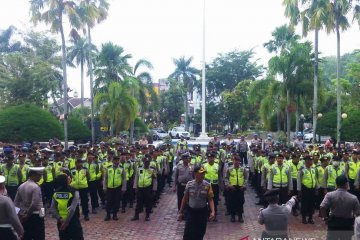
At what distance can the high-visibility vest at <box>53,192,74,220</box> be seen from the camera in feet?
23.0

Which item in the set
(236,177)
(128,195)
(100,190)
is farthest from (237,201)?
(100,190)

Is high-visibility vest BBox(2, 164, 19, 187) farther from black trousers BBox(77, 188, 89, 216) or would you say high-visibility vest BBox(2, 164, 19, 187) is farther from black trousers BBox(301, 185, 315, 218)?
black trousers BBox(301, 185, 315, 218)

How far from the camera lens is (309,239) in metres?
9.43

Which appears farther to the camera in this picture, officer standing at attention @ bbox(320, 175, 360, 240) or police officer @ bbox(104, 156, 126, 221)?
police officer @ bbox(104, 156, 126, 221)

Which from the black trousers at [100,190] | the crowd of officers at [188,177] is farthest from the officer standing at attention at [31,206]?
the black trousers at [100,190]

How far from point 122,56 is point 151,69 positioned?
2980mm

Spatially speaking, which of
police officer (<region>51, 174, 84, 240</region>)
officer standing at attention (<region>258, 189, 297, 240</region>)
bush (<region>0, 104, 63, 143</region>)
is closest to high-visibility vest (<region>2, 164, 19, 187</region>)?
police officer (<region>51, 174, 84, 240</region>)

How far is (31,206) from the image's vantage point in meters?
7.16

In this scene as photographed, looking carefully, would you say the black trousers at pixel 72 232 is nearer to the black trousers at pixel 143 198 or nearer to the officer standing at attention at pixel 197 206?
the officer standing at attention at pixel 197 206

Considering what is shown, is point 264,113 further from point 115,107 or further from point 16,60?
point 16,60

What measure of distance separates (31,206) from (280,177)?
6224 mm

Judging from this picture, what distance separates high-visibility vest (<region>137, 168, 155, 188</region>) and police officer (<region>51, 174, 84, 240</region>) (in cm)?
452

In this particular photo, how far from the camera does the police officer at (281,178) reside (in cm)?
1139

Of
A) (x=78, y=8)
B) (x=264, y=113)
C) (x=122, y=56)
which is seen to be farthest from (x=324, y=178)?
(x=122, y=56)
